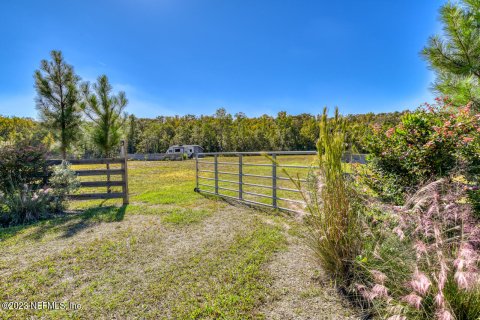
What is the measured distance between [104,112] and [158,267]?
7221mm

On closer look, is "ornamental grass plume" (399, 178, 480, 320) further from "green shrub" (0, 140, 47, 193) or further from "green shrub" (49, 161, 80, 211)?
"green shrub" (0, 140, 47, 193)

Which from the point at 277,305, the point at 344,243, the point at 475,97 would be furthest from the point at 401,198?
the point at 475,97

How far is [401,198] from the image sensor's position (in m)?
2.61

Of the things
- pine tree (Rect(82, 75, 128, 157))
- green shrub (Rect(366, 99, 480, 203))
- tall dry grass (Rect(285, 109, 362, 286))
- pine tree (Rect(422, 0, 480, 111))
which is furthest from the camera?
pine tree (Rect(82, 75, 128, 157))

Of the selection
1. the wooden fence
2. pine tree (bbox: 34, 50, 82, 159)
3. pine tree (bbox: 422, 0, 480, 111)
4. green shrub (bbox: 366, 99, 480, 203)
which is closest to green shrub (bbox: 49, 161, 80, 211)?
pine tree (bbox: 34, 50, 82, 159)

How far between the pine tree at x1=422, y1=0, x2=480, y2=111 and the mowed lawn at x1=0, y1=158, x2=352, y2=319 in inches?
148

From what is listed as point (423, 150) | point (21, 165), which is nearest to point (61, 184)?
point (21, 165)

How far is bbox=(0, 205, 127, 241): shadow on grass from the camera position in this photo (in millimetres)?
3801

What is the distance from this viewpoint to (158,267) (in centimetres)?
267

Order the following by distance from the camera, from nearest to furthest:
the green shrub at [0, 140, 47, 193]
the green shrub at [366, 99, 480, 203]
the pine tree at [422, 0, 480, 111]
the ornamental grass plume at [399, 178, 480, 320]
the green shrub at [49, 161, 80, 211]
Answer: the ornamental grass plume at [399, 178, 480, 320], the green shrub at [366, 99, 480, 203], the pine tree at [422, 0, 480, 111], the green shrub at [0, 140, 47, 193], the green shrub at [49, 161, 80, 211]

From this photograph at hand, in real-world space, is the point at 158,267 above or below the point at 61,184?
below

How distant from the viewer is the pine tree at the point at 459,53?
12.0 ft

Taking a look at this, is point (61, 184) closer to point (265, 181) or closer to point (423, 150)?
point (423, 150)

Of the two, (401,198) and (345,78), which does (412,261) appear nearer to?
(401,198)
